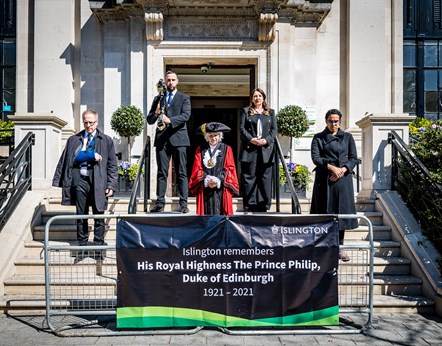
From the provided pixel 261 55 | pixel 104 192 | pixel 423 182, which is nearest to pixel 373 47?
pixel 261 55

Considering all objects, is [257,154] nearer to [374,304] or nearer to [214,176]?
[214,176]

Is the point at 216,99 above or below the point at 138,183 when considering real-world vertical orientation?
above

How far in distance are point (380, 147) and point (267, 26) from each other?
4473 millimetres

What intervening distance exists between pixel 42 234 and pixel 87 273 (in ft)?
5.87

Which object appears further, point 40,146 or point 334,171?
point 40,146

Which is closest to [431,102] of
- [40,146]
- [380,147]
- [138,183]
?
[380,147]

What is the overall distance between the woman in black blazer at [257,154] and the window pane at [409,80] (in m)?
7.34

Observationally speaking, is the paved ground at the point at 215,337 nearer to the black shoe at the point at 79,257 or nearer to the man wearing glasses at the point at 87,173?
the black shoe at the point at 79,257

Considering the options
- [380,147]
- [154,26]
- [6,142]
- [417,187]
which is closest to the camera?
[417,187]

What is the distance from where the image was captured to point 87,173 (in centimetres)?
684

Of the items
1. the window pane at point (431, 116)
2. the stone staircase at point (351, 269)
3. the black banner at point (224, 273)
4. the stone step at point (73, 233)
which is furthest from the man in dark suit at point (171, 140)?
the window pane at point (431, 116)

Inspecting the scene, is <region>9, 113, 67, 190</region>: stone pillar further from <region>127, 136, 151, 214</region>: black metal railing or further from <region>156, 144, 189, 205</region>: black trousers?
<region>156, 144, 189, 205</region>: black trousers

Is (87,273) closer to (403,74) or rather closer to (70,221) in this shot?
(70,221)

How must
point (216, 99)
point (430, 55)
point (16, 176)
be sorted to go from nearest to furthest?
point (16, 176) < point (430, 55) < point (216, 99)
